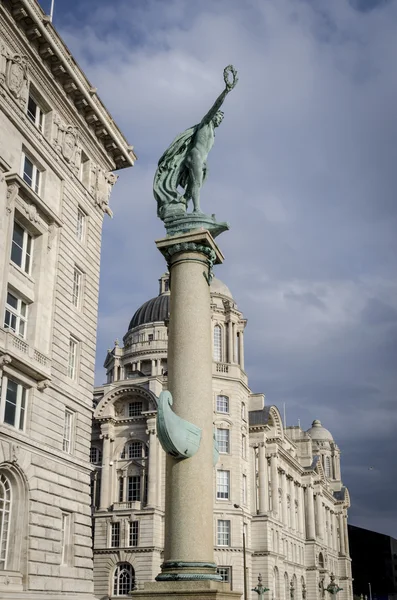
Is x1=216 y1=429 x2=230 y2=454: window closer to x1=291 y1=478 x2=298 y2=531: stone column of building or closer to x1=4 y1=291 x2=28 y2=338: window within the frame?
x1=291 y1=478 x2=298 y2=531: stone column of building

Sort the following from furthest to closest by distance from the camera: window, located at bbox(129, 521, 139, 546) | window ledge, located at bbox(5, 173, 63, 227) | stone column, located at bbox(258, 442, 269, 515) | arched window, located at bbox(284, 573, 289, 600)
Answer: arched window, located at bbox(284, 573, 289, 600), stone column, located at bbox(258, 442, 269, 515), window, located at bbox(129, 521, 139, 546), window ledge, located at bbox(5, 173, 63, 227)

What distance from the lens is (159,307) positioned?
307 ft

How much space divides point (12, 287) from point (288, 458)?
64475mm

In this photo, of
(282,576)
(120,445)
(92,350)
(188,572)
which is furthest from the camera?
(282,576)

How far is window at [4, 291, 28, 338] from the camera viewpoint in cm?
2939

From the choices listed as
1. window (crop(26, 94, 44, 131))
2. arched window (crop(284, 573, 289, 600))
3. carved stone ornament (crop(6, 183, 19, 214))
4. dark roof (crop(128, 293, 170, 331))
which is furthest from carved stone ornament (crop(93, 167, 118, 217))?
arched window (crop(284, 573, 289, 600))

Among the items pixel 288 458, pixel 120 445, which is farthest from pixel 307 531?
pixel 120 445

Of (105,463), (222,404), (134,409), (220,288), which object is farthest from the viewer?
(220,288)

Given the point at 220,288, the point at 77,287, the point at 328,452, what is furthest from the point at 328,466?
the point at 77,287

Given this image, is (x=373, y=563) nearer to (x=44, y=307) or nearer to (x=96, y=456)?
(x=96, y=456)

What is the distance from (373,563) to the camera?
163250 mm

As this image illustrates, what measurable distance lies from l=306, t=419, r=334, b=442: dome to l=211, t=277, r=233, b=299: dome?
5950 cm

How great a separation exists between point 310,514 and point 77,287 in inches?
2840

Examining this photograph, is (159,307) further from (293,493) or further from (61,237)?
(61,237)
